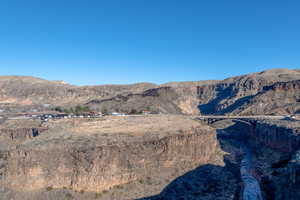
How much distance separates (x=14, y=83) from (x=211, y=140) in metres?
152

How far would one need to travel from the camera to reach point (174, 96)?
5261 inches

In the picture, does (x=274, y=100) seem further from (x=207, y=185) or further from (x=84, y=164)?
(x=84, y=164)

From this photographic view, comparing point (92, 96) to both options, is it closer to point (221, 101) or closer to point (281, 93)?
point (221, 101)

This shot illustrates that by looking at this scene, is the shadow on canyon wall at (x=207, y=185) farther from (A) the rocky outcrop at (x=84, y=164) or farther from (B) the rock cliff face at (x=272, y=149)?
(B) the rock cliff face at (x=272, y=149)

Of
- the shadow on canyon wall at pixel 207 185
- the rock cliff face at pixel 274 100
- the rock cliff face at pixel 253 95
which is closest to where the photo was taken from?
the shadow on canyon wall at pixel 207 185

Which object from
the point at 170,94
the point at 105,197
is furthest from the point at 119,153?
the point at 170,94

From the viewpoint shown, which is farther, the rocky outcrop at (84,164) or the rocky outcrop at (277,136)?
the rocky outcrop at (277,136)

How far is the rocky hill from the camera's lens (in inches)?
3907

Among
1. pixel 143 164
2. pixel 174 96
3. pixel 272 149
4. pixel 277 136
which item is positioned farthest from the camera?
pixel 174 96

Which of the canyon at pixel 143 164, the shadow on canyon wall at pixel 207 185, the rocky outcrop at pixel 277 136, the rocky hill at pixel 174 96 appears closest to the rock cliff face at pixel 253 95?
the rocky hill at pixel 174 96

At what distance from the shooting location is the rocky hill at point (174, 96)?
9925 cm

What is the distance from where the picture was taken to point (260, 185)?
38.5 meters

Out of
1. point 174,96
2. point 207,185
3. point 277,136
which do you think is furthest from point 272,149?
point 174,96

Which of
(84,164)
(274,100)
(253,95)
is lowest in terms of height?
(84,164)
